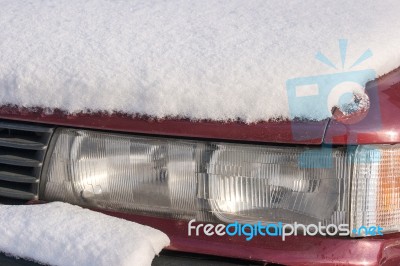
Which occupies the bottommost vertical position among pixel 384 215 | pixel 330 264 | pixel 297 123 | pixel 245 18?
pixel 330 264

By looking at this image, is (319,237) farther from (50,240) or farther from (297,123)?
(50,240)

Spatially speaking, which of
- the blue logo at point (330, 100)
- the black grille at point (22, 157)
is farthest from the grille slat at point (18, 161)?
the blue logo at point (330, 100)

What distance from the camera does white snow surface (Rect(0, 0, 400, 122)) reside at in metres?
1.75

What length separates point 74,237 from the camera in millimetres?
1757

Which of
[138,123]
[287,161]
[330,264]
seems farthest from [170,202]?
[330,264]

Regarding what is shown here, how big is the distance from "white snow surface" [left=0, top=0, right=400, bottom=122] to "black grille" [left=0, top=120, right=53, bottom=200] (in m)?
0.09

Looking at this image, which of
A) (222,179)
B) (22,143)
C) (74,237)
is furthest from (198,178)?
(22,143)

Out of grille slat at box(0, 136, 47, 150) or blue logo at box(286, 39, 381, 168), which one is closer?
blue logo at box(286, 39, 381, 168)

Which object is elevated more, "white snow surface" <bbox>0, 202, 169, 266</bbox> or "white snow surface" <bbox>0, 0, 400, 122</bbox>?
"white snow surface" <bbox>0, 0, 400, 122</bbox>

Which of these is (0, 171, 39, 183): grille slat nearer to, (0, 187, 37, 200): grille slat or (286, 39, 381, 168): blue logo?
(0, 187, 37, 200): grille slat

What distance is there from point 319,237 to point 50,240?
2.37 feet

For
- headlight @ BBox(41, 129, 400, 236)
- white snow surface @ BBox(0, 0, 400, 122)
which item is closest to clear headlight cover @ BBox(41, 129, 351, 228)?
headlight @ BBox(41, 129, 400, 236)

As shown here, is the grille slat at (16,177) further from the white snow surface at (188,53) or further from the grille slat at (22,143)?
the white snow surface at (188,53)

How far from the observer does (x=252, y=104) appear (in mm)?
1702
